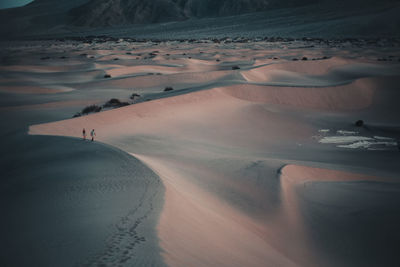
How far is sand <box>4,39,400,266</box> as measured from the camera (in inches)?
160

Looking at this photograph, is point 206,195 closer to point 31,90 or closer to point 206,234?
point 206,234

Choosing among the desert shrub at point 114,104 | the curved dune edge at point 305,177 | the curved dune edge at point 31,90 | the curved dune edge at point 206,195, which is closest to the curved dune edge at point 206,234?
the curved dune edge at point 206,195

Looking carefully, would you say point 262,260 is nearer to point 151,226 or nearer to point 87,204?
point 151,226

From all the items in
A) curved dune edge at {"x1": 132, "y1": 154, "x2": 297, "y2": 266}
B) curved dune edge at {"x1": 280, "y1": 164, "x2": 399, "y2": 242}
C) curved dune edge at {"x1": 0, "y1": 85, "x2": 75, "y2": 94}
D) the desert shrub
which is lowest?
curved dune edge at {"x1": 280, "y1": 164, "x2": 399, "y2": 242}

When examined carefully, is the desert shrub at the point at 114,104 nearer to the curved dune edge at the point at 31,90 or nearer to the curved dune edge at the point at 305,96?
the curved dune edge at the point at 305,96

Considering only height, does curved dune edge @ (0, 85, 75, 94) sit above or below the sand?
above

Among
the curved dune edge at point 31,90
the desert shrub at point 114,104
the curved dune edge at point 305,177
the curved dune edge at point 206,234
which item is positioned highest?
the curved dune edge at point 31,90

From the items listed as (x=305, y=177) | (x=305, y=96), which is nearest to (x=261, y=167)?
(x=305, y=177)

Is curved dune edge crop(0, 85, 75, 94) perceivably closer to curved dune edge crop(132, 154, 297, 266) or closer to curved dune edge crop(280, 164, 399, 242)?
curved dune edge crop(280, 164, 399, 242)

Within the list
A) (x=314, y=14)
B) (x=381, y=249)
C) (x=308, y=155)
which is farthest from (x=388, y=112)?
(x=314, y=14)

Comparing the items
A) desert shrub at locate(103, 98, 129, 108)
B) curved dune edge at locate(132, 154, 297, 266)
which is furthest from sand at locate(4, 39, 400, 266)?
desert shrub at locate(103, 98, 129, 108)

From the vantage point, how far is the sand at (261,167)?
407 cm

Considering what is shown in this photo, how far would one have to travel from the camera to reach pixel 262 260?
12.3 ft

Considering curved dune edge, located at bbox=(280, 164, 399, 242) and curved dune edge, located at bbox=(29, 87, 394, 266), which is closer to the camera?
curved dune edge, located at bbox=(29, 87, 394, 266)
